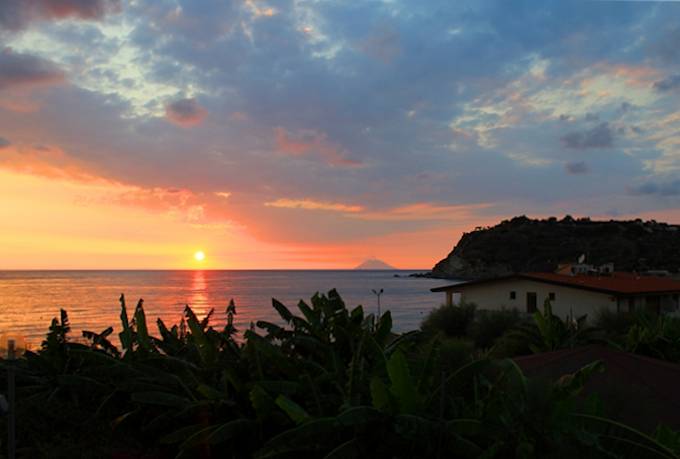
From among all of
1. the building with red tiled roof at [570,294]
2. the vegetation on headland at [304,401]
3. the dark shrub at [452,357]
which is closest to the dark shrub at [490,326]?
the building with red tiled roof at [570,294]

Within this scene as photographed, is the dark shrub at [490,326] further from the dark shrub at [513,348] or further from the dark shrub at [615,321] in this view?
the dark shrub at [513,348]

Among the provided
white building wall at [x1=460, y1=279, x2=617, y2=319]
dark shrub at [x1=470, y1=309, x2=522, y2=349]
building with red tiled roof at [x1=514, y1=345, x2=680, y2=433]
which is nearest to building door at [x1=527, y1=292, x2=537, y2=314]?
white building wall at [x1=460, y1=279, x2=617, y2=319]

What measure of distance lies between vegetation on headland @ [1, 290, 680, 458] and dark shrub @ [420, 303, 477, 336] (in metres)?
25.9

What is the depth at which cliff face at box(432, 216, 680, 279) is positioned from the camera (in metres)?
112

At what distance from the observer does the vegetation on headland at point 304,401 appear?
6.25 meters

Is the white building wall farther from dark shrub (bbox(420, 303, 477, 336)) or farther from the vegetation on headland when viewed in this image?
the vegetation on headland

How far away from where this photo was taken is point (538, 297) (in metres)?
37.2

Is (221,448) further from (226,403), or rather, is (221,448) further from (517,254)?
(517,254)

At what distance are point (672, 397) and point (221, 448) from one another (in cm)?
694

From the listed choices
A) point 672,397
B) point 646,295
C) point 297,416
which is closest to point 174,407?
point 297,416

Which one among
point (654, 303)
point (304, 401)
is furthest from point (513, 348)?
point (654, 303)

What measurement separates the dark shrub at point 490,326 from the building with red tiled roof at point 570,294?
15.5 ft

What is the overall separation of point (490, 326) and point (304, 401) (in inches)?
977

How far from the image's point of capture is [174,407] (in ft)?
26.9
